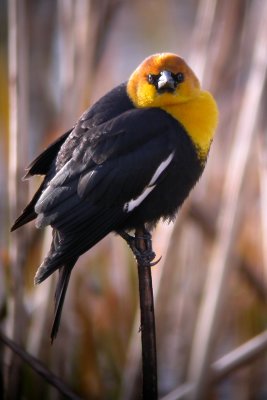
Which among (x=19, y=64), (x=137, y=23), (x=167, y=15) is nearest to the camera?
(x=19, y=64)

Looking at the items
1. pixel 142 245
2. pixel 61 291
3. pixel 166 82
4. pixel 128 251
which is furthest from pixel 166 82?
pixel 128 251

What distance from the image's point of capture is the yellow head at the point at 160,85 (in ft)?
5.45

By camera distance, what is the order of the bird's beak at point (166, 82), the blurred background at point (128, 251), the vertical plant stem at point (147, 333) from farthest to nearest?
the blurred background at point (128, 251) → the bird's beak at point (166, 82) → the vertical plant stem at point (147, 333)

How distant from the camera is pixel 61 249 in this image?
1463 mm

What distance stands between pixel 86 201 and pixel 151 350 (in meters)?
0.35

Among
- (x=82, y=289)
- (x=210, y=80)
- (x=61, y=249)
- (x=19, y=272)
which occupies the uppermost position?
(x=210, y=80)

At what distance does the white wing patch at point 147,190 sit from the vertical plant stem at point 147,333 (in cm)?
20

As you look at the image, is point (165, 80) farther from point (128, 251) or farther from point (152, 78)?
point (128, 251)

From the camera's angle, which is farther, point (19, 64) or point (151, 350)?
point (19, 64)

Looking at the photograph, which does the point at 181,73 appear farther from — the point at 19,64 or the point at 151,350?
the point at 151,350

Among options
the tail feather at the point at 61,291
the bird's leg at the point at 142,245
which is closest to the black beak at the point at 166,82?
the bird's leg at the point at 142,245

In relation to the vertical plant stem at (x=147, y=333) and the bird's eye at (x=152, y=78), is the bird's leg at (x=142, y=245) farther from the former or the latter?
the bird's eye at (x=152, y=78)

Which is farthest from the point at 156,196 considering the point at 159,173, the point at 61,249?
the point at 61,249

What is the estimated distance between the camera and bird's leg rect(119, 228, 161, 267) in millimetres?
1505
